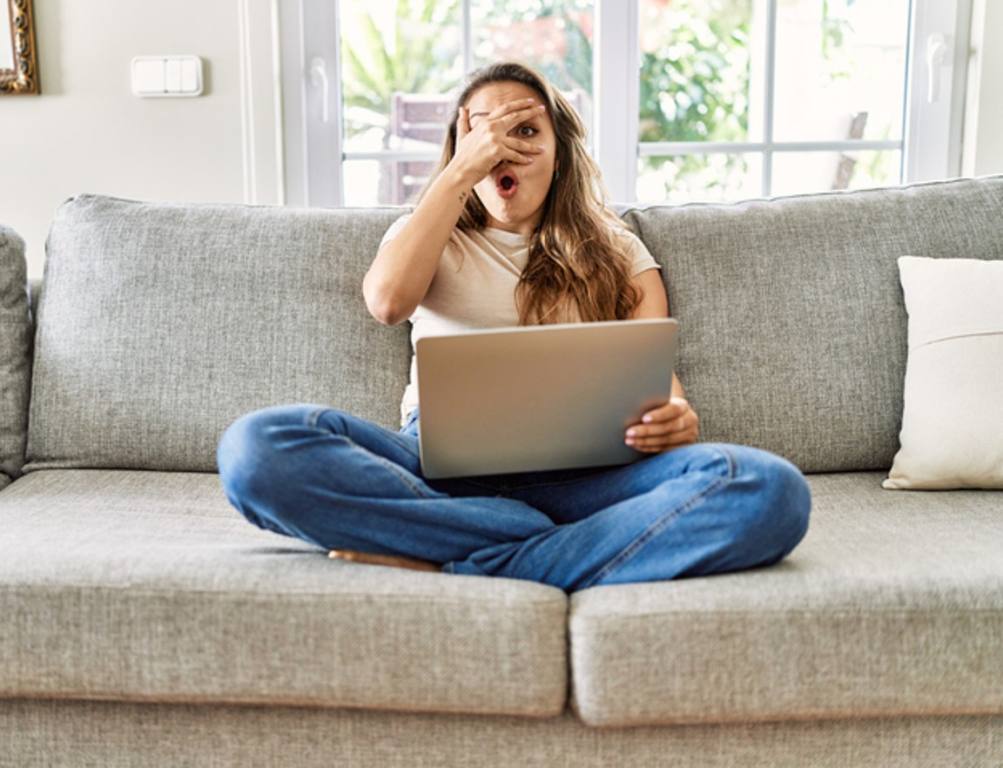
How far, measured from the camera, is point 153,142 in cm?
251

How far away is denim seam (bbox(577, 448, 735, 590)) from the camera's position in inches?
53.6

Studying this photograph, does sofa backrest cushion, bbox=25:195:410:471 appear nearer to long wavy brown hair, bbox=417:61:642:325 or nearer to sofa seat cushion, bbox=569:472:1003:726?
long wavy brown hair, bbox=417:61:642:325

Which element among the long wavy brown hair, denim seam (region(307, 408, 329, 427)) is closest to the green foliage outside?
the long wavy brown hair

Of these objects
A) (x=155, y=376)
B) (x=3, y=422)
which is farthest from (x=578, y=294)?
(x=3, y=422)

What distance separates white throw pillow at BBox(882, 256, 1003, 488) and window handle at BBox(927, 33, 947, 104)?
2.91 feet

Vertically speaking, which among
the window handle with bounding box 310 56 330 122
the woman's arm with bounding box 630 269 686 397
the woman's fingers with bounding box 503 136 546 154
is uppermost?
the window handle with bounding box 310 56 330 122

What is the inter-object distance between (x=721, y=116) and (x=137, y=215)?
52.8 inches

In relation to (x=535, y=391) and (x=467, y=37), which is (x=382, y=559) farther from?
(x=467, y=37)

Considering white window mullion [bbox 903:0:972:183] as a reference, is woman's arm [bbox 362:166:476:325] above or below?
below

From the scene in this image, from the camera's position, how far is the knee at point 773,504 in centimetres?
134

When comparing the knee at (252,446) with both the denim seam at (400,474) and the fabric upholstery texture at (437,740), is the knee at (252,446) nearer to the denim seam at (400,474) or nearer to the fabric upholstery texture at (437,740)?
the denim seam at (400,474)

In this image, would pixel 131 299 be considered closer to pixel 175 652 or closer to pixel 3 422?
pixel 3 422

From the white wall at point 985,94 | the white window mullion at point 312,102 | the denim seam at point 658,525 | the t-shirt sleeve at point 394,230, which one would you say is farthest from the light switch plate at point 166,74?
the white wall at point 985,94

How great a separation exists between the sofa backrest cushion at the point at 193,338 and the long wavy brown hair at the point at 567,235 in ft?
0.83
